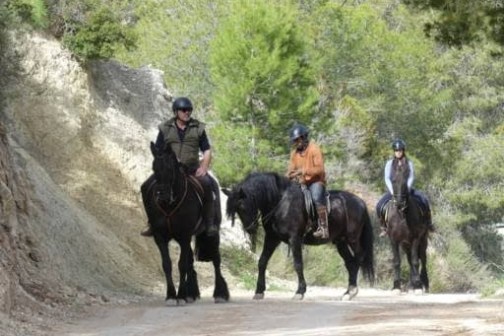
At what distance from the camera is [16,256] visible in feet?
54.1

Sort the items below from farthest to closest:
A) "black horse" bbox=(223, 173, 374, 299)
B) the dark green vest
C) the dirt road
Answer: "black horse" bbox=(223, 173, 374, 299) → the dark green vest → the dirt road

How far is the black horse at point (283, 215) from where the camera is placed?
1930 centimetres

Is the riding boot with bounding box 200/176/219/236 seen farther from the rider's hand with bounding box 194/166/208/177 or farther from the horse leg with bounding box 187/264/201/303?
the horse leg with bounding box 187/264/201/303

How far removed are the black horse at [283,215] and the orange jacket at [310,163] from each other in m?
0.29

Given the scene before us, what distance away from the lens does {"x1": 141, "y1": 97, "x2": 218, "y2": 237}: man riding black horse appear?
18109 mm

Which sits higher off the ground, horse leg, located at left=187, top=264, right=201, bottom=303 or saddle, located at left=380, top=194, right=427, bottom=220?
saddle, located at left=380, top=194, right=427, bottom=220

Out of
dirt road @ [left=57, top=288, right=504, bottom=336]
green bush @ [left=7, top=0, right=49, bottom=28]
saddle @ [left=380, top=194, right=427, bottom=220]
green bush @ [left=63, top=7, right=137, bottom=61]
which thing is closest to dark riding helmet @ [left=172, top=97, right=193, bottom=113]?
dirt road @ [left=57, top=288, right=504, bottom=336]

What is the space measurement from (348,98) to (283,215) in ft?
116

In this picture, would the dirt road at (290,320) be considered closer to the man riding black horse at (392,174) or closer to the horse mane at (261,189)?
the horse mane at (261,189)

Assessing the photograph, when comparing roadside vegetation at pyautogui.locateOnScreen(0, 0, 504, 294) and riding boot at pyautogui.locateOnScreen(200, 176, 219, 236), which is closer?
riding boot at pyautogui.locateOnScreen(200, 176, 219, 236)

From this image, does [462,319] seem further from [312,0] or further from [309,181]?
[312,0]

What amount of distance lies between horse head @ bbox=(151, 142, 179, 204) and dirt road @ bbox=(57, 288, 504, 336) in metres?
1.74

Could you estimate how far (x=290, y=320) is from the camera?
1433 cm

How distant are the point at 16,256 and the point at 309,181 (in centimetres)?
592
